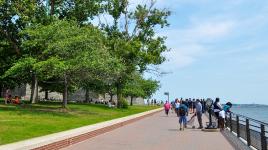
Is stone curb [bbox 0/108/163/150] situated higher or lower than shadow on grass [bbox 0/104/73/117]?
lower

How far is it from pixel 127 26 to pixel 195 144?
39.5 m

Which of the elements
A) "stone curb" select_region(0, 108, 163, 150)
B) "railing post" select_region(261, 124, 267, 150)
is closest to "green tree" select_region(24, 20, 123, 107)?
"stone curb" select_region(0, 108, 163, 150)

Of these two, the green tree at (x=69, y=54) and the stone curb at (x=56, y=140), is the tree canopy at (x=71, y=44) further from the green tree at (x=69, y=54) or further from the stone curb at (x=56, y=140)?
the stone curb at (x=56, y=140)

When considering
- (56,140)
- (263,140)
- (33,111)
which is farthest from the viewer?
(33,111)

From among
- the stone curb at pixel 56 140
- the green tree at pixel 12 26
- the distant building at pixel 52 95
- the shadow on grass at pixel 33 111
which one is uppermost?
the green tree at pixel 12 26

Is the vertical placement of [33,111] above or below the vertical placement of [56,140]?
above

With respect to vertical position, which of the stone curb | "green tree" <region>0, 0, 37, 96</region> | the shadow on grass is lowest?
the stone curb

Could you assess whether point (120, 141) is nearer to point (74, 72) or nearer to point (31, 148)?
point (31, 148)

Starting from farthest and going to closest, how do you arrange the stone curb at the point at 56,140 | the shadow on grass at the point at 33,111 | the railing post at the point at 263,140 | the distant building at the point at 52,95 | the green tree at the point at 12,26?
the distant building at the point at 52,95
the green tree at the point at 12,26
the shadow on grass at the point at 33,111
the railing post at the point at 263,140
the stone curb at the point at 56,140

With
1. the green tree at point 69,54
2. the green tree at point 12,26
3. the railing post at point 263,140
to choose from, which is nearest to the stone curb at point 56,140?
the railing post at point 263,140

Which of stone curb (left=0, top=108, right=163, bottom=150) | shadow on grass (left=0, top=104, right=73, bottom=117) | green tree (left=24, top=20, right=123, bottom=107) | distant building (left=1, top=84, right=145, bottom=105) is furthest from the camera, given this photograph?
distant building (left=1, top=84, right=145, bottom=105)

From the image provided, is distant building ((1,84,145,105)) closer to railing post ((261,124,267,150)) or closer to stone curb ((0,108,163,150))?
stone curb ((0,108,163,150))

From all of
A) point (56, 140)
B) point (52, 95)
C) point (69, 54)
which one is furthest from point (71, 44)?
point (52, 95)

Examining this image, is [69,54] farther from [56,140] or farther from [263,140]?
[263,140]
